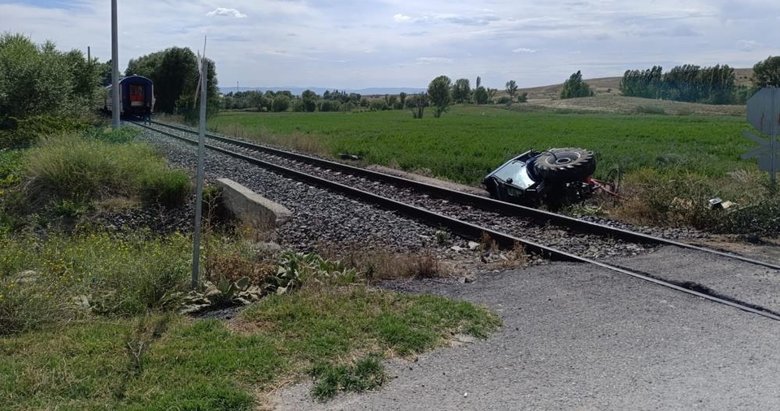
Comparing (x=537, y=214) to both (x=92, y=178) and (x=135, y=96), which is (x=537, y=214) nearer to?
(x=92, y=178)

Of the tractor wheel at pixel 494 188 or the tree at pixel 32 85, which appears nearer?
the tractor wheel at pixel 494 188

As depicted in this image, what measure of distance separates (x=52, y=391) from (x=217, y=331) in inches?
56.3

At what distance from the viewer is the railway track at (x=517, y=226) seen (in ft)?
26.8

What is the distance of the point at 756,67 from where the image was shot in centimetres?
7975

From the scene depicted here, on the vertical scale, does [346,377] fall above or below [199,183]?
below

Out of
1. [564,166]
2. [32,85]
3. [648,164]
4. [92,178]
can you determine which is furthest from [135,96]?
[564,166]

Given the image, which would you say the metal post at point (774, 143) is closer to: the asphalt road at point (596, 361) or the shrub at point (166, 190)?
the asphalt road at point (596, 361)

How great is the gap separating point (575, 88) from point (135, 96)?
130 m

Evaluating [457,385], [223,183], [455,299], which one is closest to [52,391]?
[457,385]

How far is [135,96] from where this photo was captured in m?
46.2

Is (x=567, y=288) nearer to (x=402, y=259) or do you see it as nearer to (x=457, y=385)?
(x=402, y=259)

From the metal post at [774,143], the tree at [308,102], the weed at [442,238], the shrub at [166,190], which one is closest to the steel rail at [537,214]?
the weed at [442,238]

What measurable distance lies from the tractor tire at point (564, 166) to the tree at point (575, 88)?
148 m

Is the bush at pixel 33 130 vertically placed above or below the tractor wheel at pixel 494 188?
above
